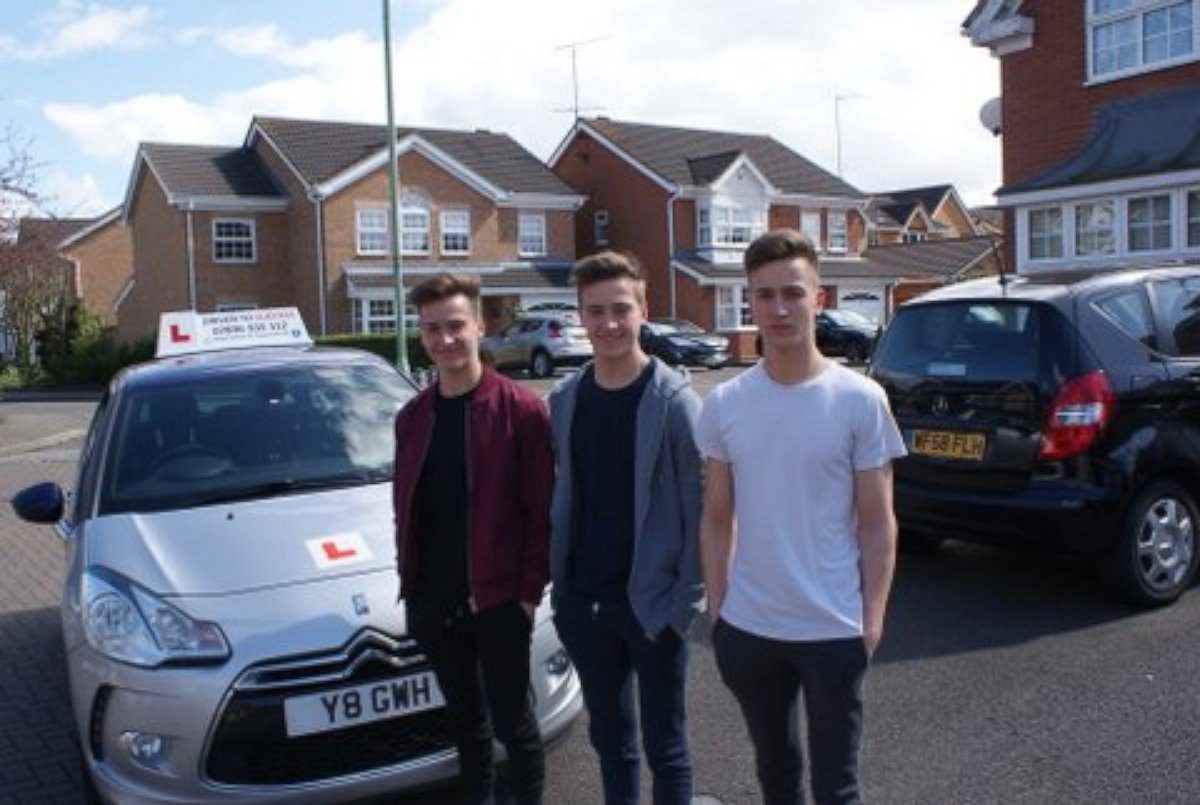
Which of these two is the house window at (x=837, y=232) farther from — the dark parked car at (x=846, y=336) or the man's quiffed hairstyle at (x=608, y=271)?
the man's quiffed hairstyle at (x=608, y=271)

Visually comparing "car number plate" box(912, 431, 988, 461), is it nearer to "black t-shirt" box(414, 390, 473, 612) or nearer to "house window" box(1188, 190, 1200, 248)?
"black t-shirt" box(414, 390, 473, 612)

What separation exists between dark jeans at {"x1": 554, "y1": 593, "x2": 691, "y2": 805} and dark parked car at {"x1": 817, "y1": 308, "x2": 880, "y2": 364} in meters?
30.8

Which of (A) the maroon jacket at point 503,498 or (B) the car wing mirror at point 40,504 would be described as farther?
(B) the car wing mirror at point 40,504

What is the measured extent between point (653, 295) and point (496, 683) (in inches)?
1554

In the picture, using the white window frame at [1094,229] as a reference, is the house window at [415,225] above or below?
above

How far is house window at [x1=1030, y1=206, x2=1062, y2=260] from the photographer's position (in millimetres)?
18344

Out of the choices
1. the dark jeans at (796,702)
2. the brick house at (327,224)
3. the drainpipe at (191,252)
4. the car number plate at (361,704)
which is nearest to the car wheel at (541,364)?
the brick house at (327,224)

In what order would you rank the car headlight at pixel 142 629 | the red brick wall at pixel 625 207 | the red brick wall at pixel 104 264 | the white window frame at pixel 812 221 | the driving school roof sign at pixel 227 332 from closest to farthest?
the car headlight at pixel 142 629, the driving school roof sign at pixel 227 332, the red brick wall at pixel 625 207, the white window frame at pixel 812 221, the red brick wall at pixel 104 264

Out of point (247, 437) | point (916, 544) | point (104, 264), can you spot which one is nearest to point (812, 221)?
point (104, 264)

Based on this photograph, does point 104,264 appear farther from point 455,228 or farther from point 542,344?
point 542,344

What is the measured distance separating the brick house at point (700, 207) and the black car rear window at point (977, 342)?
32866 mm

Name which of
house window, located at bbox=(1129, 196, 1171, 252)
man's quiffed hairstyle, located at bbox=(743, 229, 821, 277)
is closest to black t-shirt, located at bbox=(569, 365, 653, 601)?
man's quiffed hairstyle, located at bbox=(743, 229, 821, 277)

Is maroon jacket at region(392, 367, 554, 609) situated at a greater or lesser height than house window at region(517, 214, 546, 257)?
lesser

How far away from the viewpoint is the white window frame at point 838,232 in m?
46.9
